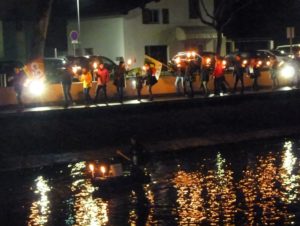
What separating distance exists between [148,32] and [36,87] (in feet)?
100

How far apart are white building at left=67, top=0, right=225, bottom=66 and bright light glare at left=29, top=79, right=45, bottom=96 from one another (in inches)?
1051

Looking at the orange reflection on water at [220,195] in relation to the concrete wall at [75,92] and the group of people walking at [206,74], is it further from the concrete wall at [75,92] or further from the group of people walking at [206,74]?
the concrete wall at [75,92]

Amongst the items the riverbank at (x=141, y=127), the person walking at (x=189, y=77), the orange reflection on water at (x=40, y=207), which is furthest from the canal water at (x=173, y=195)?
the person walking at (x=189, y=77)

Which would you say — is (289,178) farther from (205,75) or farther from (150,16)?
(150,16)

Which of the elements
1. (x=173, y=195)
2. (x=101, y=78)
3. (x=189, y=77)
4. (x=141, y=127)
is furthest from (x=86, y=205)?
(x=189, y=77)

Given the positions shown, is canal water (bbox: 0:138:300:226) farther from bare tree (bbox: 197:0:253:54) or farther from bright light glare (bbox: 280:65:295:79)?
bare tree (bbox: 197:0:253:54)

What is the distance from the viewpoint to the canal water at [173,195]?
45.1 ft

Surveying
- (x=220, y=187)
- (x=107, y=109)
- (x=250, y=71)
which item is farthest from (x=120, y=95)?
(x=220, y=187)

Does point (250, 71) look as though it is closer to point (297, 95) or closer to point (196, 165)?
point (297, 95)

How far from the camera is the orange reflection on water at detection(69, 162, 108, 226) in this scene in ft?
45.0

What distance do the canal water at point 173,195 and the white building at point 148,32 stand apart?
1633 inches

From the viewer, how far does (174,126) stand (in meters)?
27.8

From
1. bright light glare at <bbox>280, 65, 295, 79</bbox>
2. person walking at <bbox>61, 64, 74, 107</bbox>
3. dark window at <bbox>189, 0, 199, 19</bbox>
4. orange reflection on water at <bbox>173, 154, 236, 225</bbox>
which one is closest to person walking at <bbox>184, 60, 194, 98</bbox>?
person walking at <bbox>61, 64, 74, 107</bbox>

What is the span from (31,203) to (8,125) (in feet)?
31.3
